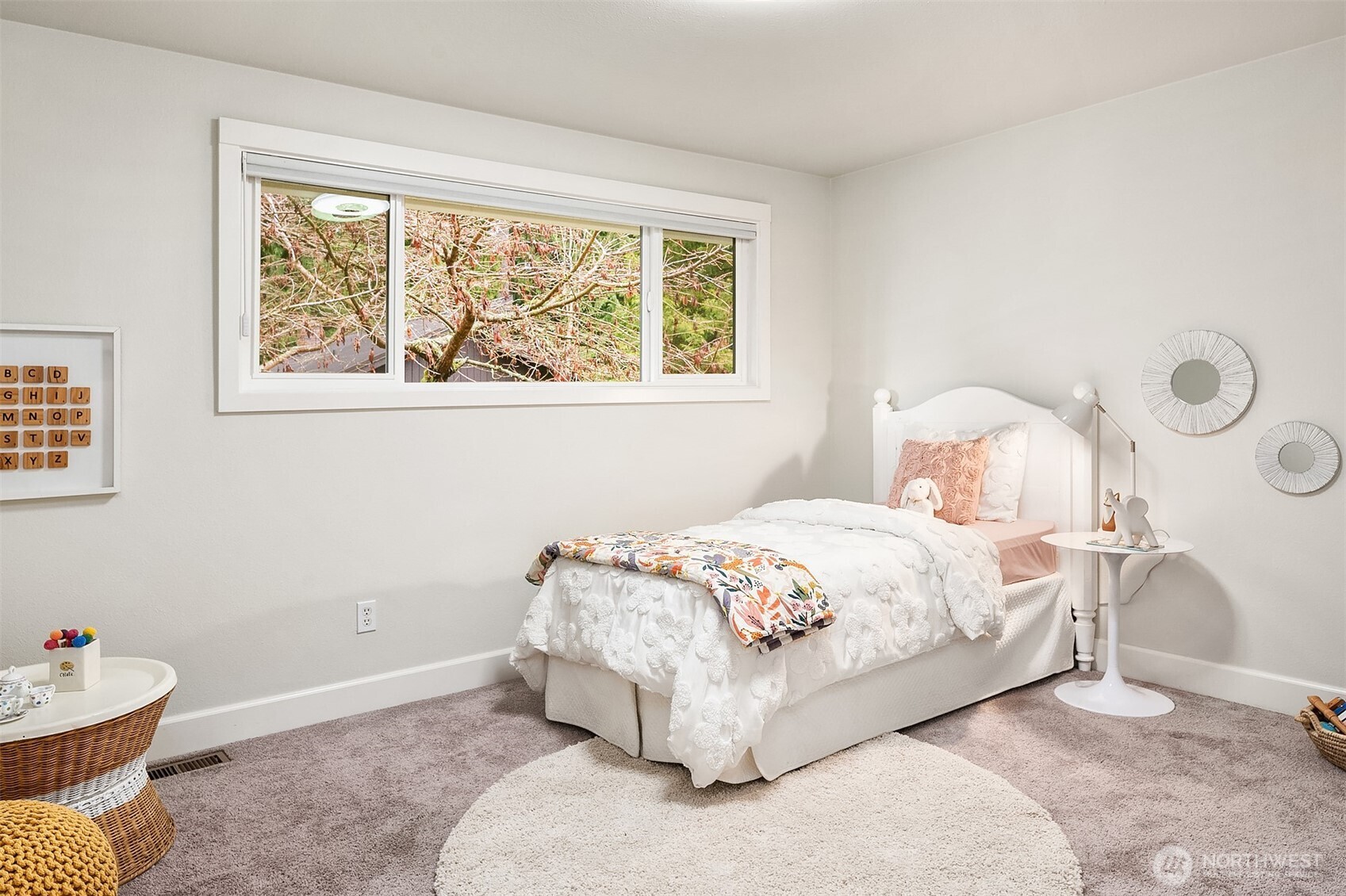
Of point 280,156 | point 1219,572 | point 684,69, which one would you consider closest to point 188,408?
point 280,156

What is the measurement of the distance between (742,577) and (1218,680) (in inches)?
81.0

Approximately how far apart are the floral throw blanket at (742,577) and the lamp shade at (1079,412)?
55.1 inches

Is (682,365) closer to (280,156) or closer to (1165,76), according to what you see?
(280,156)

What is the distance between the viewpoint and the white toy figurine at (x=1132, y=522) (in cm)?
311

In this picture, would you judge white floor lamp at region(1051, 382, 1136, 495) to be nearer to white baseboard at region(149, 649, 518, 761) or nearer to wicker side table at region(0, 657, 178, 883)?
white baseboard at region(149, 649, 518, 761)

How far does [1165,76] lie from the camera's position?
129 inches

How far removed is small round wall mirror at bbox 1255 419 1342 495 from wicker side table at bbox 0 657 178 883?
11.7 feet

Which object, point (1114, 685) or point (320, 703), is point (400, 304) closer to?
point (320, 703)

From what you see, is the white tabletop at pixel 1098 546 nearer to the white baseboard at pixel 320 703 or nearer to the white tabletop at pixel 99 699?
the white baseboard at pixel 320 703

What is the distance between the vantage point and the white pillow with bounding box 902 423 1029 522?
3691mm

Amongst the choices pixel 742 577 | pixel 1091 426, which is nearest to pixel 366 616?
pixel 742 577

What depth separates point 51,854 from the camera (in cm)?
154

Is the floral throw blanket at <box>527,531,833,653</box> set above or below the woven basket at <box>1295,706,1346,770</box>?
above

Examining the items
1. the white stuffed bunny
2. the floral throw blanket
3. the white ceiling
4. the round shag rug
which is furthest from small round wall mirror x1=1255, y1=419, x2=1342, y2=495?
the floral throw blanket
